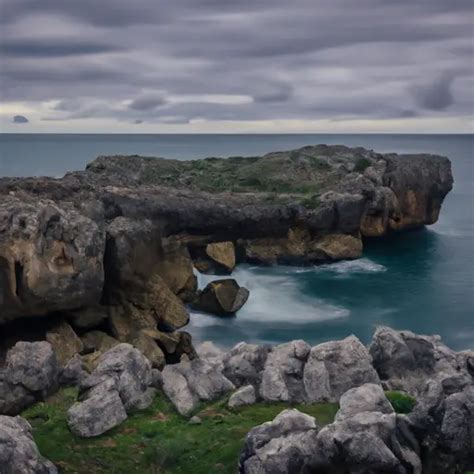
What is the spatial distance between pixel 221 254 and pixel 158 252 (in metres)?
16.5

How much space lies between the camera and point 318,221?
9244 cm

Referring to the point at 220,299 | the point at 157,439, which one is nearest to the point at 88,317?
the point at 220,299

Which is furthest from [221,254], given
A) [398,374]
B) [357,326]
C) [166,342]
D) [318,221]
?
[398,374]

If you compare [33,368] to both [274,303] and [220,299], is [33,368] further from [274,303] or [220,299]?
[274,303]

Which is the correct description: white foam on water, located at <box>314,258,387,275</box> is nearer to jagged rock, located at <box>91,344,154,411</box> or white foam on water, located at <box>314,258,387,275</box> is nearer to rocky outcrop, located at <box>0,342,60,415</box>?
jagged rock, located at <box>91,344,154,411</box>

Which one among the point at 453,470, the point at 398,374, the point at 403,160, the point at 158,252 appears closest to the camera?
the point at 453,470

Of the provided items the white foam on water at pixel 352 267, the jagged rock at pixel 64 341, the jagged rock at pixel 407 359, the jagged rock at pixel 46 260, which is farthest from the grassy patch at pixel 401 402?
the white foam on water at pixel 352 267

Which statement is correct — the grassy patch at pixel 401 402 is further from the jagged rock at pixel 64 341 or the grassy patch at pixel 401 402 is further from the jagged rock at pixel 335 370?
the jagged rock at pixel 64 341

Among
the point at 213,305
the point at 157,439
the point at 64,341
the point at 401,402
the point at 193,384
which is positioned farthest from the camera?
the point at 213,305

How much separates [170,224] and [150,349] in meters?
28.4

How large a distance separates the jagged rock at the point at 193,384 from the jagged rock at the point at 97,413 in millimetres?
3170

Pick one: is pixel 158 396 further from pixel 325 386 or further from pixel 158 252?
pixel 158 252

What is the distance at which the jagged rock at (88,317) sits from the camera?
59969mm

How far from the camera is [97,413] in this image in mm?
37781
